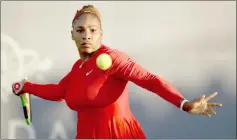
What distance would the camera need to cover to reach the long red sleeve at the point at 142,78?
3.29 metres

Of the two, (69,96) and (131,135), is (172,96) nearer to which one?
(131,135)

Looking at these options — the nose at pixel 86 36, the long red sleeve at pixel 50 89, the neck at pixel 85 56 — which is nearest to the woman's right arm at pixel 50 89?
the long red sleeve at pixel 50 89

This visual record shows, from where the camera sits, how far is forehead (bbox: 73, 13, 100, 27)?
3.64m

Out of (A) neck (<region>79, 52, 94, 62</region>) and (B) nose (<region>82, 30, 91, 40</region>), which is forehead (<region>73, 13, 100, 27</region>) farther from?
(A) neck (<region>79, 52, 94, 62</region>)

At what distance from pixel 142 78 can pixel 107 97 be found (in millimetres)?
273

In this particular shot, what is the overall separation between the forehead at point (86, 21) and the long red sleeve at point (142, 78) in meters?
0.26

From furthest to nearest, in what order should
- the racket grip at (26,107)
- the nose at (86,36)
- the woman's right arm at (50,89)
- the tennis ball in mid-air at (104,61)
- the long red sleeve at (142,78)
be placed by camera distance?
the racket grip at (26,107)
the woman's right arm at (50,89)
the nose at (86,36)
the tennis ball in mid-air at (104,61)
the long red sleeve at (142,78)

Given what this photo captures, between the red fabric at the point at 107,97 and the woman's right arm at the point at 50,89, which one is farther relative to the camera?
the woman's right arm at the point at 50,89

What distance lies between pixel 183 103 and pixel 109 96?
0.54m

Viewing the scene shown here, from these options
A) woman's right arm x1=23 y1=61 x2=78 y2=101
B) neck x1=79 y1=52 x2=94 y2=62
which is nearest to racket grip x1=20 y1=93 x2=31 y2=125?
woman's right arm x1=23 y1=61 x2=78 y2=101

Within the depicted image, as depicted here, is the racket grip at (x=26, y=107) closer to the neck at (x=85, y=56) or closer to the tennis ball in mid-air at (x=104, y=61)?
the neck at (x=85, y=56)

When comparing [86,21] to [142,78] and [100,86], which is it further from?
[142,78]

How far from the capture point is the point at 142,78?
342 cm

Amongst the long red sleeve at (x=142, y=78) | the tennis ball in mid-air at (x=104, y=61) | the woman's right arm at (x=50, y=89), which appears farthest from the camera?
the woman's right arm at (x=50, y=89)
